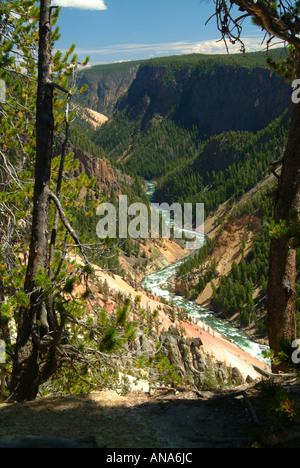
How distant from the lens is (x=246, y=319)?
61812 mm

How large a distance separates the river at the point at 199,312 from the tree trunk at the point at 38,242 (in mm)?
A: 38362

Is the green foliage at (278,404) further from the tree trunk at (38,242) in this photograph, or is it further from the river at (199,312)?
the river at (199,312)

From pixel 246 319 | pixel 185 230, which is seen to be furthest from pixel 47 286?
pixel 185 230

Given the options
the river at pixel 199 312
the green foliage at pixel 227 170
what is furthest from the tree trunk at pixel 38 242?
the green foliage at pixel 227 170

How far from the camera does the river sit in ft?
177

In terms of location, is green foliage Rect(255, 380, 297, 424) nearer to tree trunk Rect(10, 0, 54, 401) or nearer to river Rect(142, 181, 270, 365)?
tree trunk Rect(10, 0, 54, 401)

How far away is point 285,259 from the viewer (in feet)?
19.9

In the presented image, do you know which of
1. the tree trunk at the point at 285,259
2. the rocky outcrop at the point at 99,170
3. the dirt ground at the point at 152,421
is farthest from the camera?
the rocky outcrop at the point at 99,170

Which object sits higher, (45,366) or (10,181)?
(10,181)

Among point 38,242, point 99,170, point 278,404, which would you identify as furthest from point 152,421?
point 99,170

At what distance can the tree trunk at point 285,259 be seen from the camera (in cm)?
599
